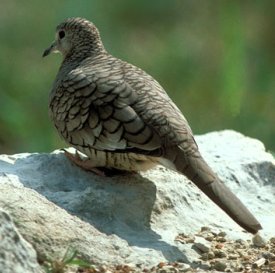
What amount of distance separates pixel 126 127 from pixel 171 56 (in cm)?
520

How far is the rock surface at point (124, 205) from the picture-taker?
562 cm

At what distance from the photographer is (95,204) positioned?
6047mm

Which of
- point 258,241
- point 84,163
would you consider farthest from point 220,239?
point 84,163

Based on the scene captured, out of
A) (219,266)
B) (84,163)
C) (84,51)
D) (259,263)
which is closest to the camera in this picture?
(219,266)

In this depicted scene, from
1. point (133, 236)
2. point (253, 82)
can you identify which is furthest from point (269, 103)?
point (133, 236)

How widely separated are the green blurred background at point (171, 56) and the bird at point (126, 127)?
2.94 metres

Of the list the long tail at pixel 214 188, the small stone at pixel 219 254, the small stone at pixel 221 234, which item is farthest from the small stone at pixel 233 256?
the small stone at pixel 221 234

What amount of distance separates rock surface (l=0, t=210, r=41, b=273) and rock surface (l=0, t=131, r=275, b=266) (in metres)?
0.29

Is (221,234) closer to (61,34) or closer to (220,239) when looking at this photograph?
(220,239)

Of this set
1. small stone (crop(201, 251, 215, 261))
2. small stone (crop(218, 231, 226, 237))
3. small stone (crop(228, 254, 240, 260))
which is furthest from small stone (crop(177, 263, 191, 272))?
small stone (crop(218, 231, 226, 237))

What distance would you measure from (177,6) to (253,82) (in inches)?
86.7

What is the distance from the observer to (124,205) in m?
6.16

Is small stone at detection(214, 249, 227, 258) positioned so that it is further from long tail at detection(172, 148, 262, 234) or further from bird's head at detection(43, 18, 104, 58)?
bird's head at detection(43, 18, 104, 58)

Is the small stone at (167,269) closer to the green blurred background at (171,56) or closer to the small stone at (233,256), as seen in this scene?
the small stone at (233,256)
